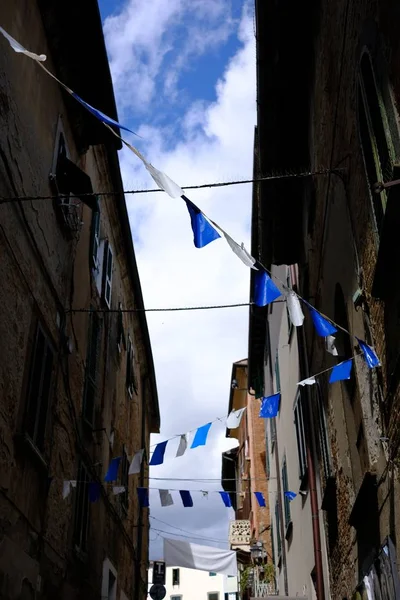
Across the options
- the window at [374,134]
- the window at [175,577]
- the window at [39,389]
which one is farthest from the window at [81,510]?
the window at [175,577]

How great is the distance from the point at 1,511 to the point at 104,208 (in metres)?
7.67

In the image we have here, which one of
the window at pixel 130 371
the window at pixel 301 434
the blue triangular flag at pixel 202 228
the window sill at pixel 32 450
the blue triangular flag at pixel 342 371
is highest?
the window at pixel 130 371

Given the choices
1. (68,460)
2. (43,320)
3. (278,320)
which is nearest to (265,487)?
(278,320)

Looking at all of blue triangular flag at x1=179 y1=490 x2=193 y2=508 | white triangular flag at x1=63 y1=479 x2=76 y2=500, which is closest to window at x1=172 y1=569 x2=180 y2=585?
blue triangular flag at x1=179 y1=490 x2=193 y2=508

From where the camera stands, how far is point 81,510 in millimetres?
10055

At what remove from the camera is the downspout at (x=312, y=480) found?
1031 centimetres

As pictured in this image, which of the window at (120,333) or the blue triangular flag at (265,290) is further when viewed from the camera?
the window at (120,333)

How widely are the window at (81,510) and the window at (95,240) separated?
11.4 feet

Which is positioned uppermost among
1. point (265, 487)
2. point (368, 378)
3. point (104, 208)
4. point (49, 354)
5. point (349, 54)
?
point (104, 208)

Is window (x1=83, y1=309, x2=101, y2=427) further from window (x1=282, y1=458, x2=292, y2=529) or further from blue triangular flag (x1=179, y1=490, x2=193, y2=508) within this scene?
window (x1=282, y1=458, x2=292, y2=529)

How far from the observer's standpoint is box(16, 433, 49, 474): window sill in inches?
279

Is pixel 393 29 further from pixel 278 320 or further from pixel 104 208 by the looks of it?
pixel 278 320

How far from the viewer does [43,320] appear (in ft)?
27.2

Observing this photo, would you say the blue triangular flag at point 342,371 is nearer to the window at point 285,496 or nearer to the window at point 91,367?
the window at point 91,367
